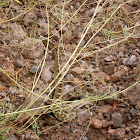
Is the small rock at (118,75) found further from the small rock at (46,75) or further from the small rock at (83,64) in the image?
the small rock at (46,75)

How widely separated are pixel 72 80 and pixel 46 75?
0.90 feet

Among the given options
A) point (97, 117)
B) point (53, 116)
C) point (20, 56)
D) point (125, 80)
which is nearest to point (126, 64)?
point (125, 80)

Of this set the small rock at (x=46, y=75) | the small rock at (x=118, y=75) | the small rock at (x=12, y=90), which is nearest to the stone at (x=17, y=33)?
the small rock at (x=46, y=75)

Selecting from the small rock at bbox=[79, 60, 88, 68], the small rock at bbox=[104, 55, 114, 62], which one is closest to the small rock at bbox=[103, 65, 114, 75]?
the small rock at bbox=[104, 55, 114, 62]

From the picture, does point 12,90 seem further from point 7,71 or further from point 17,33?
point 17,33

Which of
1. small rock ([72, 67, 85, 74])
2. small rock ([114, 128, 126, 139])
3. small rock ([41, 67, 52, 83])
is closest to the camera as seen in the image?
small rock ([114, 128, 126, 139])

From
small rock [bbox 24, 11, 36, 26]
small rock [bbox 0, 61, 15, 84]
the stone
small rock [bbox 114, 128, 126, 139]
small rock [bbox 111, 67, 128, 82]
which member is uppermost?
small rock [bbox 24, 11, 36, 26]

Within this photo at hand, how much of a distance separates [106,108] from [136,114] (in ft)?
0.84

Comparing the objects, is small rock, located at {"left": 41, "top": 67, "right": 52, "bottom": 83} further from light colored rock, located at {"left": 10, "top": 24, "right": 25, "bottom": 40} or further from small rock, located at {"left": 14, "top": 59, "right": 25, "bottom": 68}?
light colored rock, located at {"left": 10, "top": 24, "right": 25, "bottom": 40}

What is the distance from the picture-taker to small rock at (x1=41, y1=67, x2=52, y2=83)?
6.47ft

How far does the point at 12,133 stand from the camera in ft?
4.99

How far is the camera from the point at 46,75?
78.5 inches

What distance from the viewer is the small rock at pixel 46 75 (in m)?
1.97

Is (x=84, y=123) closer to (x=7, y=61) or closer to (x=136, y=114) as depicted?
(x=136, y=114)
